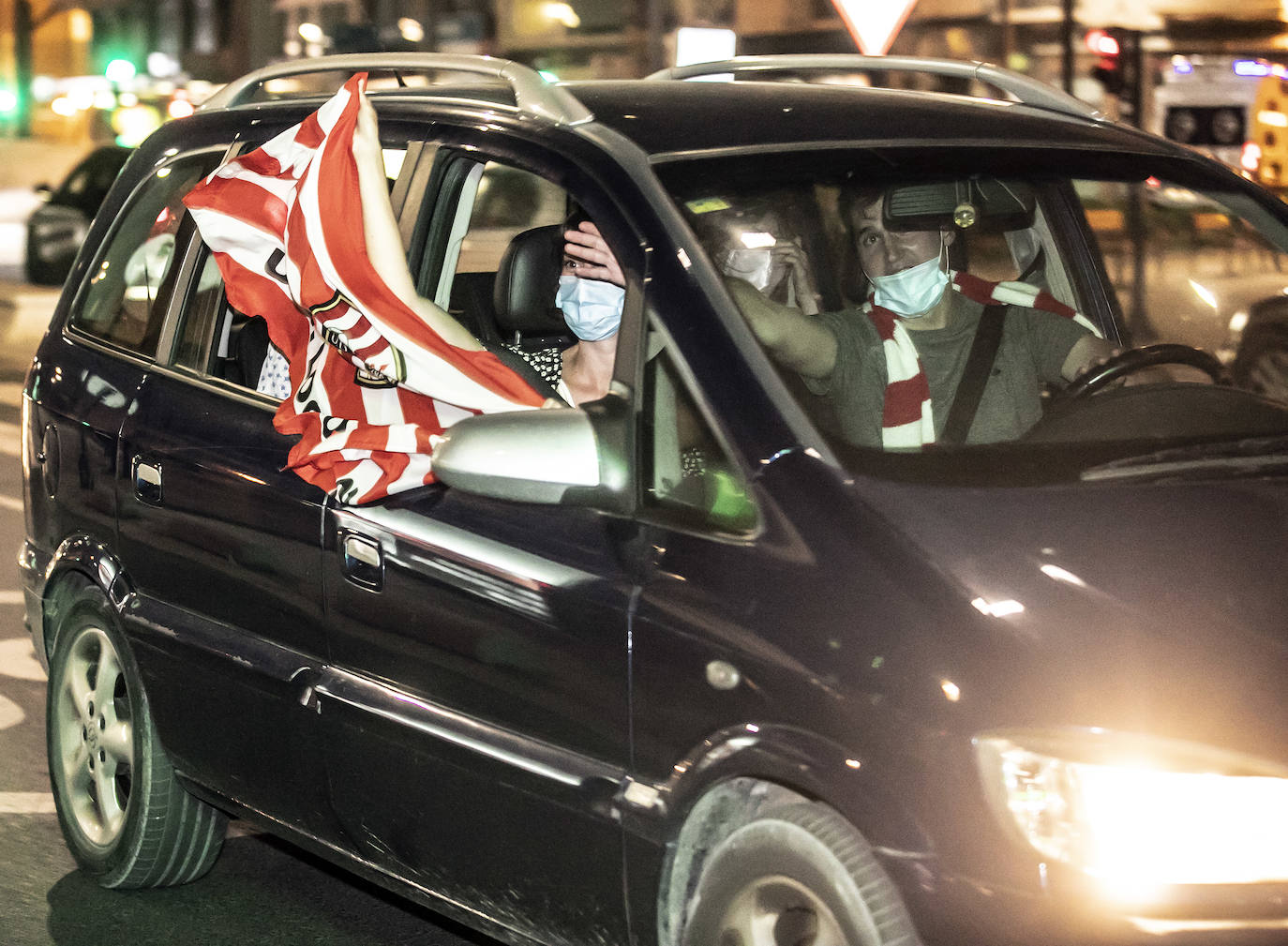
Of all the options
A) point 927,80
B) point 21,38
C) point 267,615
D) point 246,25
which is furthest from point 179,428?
point 21,38

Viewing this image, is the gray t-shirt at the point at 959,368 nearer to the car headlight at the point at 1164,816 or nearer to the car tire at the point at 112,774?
the car headlight at the point at 1164,816

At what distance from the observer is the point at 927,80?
27844mm

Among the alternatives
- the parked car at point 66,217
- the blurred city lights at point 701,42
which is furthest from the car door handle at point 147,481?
the parked car at point 66,217

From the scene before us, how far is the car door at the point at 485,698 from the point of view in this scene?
3.31 m

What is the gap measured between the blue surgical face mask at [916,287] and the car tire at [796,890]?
4.33 feet

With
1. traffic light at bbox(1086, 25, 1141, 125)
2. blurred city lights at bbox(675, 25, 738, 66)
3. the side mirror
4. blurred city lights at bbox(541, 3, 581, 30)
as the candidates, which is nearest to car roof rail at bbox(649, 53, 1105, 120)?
the side mirror

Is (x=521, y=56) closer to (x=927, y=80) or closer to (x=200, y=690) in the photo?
(x=927, y=80)

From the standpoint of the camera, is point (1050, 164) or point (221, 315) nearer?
point (1050, 164)

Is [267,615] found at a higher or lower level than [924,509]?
lower

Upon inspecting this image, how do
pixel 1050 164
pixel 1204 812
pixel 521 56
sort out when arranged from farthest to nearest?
pixel 521 56, pixel 1050 164, pixel 1204 812

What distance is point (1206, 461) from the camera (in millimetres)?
3299

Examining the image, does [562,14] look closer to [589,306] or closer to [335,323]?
[589,306]

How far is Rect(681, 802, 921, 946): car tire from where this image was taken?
2830 mm

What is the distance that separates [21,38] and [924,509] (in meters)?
51.3
